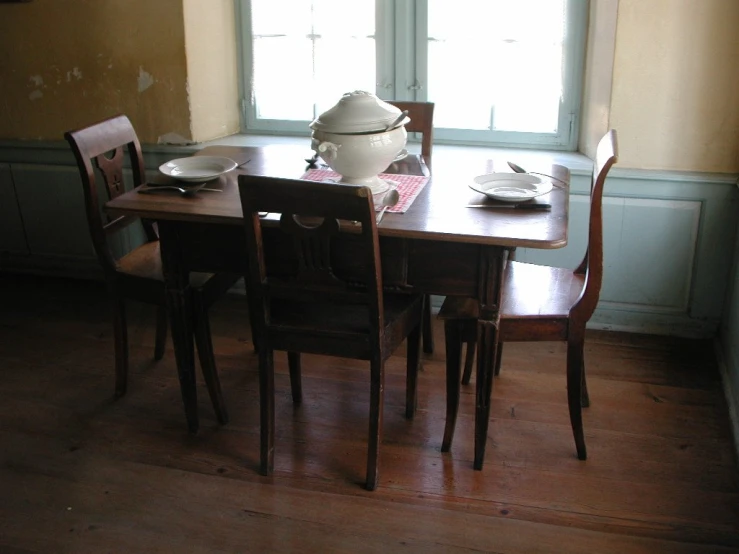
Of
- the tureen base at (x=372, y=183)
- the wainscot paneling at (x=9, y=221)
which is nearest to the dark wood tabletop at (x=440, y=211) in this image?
the tureen base at (x=372, y=183)

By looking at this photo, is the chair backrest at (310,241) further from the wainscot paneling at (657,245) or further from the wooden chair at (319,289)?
the wainscot paneling at (657,245)

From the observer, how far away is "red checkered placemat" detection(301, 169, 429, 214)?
202cm

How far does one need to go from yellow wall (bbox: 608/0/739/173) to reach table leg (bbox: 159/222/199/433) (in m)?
1.54

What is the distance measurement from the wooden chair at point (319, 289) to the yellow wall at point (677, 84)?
110 centimetres

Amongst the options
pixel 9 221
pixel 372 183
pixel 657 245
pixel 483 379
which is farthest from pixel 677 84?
pixel 9 221

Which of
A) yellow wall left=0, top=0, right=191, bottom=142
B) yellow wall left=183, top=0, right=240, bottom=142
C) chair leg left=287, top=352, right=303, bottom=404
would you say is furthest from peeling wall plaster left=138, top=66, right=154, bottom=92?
chair leg left=287, top=352, right=303, bottom=404

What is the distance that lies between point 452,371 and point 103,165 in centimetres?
121

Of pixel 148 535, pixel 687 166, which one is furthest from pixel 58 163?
pixel 687 166

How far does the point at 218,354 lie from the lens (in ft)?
9.12

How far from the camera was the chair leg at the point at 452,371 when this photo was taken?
207 cm

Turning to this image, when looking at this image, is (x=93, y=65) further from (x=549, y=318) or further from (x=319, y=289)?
(x=549, y=318)

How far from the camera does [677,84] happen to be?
2584mm

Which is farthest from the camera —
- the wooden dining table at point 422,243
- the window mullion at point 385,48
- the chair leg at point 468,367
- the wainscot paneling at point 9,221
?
the wainscot paneling at point 9,221

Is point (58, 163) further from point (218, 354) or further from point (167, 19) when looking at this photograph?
point (218, 354)
